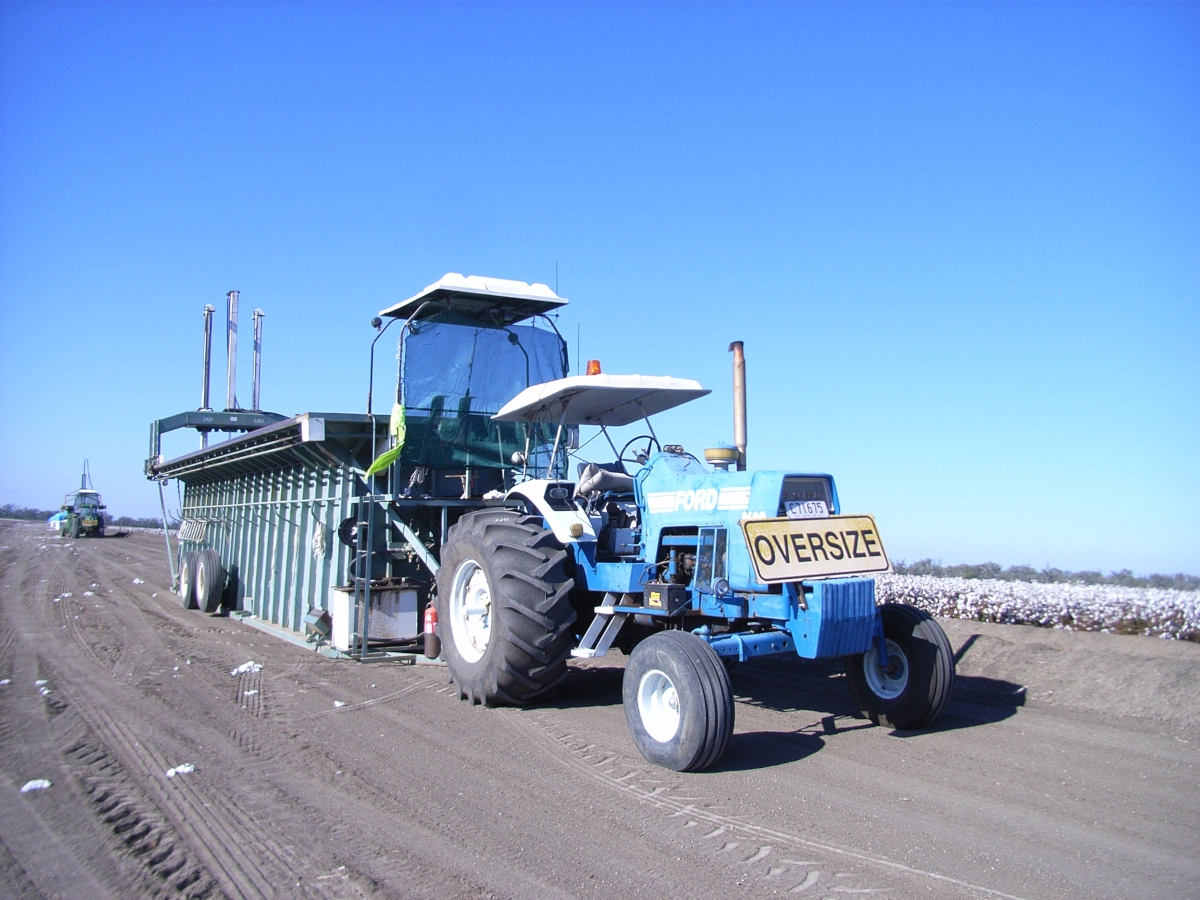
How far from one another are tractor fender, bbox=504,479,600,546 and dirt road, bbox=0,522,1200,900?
139 cm

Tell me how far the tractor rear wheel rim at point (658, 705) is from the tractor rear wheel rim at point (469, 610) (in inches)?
95.6

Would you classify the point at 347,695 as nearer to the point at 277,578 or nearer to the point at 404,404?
the point at 404,404

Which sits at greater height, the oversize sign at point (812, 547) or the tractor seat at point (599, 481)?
the tractor seat at point (599, 481)

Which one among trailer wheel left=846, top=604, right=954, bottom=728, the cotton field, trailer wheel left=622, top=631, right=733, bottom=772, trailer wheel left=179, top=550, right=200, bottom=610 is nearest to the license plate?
trailer wheel left=846, top=604, right=954, bottom=728

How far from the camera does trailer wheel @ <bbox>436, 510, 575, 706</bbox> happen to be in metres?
6.80

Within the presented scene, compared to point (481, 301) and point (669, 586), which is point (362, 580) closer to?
point (481, 301)

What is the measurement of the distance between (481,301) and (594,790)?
667cm

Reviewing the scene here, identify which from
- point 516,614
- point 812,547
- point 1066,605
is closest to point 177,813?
point 516,614

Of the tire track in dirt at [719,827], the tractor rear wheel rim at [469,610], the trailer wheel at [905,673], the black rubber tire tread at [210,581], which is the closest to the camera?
the tire track in dirt at [719,827]

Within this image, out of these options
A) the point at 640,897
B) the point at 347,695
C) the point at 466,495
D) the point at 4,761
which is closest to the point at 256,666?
the point at 347,695

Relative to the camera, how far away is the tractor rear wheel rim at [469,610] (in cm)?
789

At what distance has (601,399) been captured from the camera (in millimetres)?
7645

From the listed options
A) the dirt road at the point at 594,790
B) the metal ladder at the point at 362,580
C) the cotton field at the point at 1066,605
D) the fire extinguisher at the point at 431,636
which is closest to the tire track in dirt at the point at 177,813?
the dirt road at the point at 594,790

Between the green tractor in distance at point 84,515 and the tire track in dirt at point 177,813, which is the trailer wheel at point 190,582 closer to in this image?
the tire track in dirt at point 177,813
